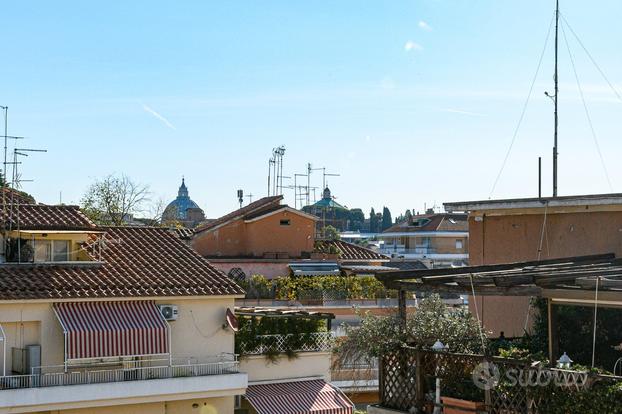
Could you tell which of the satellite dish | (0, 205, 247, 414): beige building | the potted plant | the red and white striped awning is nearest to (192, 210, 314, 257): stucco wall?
the red and white striped awning

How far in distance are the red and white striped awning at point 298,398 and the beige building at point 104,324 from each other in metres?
0.91

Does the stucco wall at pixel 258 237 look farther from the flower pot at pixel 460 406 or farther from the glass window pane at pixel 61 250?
the flower pot at pixel 460 406

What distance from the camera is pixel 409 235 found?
82.1 m

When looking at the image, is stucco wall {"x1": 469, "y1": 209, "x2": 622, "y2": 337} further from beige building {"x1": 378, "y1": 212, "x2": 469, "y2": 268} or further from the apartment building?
beige building {"x1": 378, "y1": 212, "x2": 469, "y2": 268}

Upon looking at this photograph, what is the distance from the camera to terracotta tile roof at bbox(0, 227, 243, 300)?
26.9 metres

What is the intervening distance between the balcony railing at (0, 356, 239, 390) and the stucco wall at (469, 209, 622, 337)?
10.4 m

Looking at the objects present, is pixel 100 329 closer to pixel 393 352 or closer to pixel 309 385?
pixel 309 385

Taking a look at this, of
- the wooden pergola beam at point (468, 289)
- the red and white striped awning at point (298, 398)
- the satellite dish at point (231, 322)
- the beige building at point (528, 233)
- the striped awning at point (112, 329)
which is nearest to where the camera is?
the wooden pergola beam at point (468, 289)

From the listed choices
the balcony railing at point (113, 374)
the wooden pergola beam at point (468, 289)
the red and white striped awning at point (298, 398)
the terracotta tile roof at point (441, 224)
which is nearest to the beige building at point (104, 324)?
the balcony railing at point (113, 374)

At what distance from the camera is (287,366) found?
32.0 meters

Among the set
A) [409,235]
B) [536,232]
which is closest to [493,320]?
[536,232]

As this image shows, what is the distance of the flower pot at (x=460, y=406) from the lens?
1293cm

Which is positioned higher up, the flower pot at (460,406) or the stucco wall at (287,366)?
the flower pot at (460,406)

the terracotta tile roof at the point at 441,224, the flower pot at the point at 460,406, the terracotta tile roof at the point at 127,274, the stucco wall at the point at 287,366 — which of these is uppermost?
the terracotta tile roof at the point at 441,224
